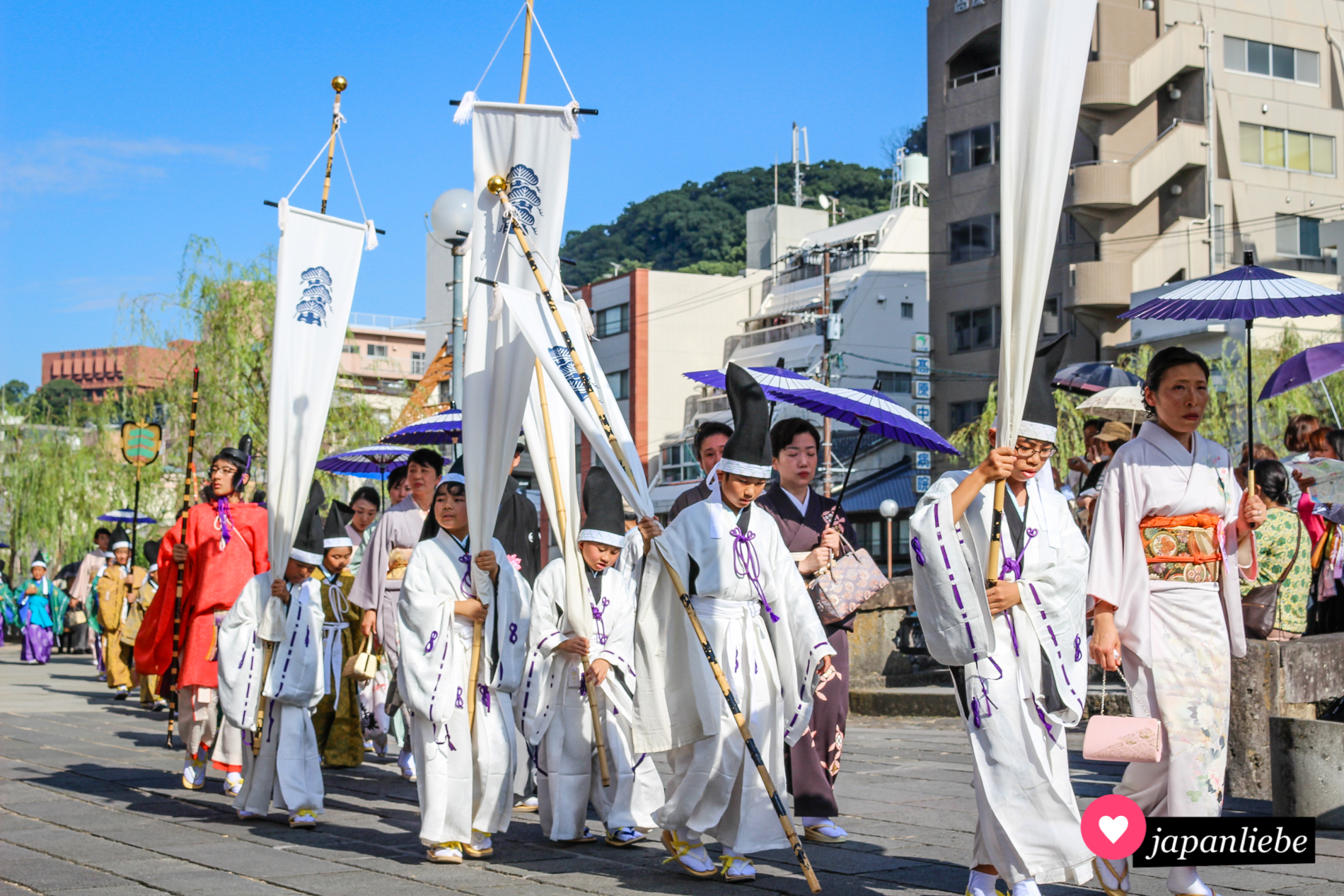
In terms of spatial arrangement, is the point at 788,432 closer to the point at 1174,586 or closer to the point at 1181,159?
the point at 1174,586

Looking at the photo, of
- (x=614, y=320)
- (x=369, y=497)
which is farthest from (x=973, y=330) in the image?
(x=369, y=497)

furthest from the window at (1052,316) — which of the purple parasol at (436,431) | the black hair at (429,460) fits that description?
the black hair at (429,460)

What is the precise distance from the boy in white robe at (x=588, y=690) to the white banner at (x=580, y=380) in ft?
1.81

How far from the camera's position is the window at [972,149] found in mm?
36969

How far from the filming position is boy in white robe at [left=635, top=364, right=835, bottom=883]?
5727 mm

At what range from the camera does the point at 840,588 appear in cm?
692

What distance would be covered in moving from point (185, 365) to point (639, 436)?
964 inches

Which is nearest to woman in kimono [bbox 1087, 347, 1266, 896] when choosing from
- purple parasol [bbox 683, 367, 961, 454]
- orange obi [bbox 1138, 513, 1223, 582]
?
orange obi [bbox 1138, 513, 1223, 582]

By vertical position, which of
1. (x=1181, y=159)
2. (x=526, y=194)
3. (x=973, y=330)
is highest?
(x=1181, y=159)

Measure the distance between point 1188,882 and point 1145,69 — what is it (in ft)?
106

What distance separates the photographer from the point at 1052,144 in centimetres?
493

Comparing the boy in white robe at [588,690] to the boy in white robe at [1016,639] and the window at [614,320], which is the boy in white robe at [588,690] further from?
the window at [614,320]

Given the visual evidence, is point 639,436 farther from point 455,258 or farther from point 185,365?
point 455,258

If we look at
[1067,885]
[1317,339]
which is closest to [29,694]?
[1067,885]
